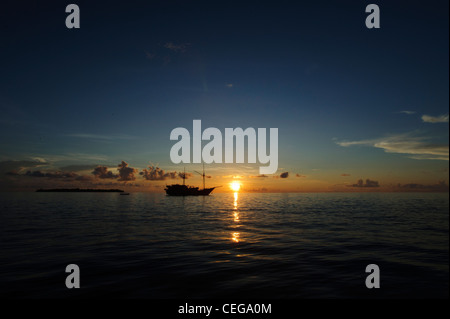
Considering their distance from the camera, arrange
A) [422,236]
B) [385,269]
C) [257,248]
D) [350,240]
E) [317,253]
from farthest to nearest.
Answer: [422,236] < [350,240] < [257,248] < [317,253] < [385,269]

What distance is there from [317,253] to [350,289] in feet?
20.7

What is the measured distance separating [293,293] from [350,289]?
2.33 metres

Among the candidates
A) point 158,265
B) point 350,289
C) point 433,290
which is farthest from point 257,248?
point 433,290

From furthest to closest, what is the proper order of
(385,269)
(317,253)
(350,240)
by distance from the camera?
(350,240) < (317,253) < (385,269)

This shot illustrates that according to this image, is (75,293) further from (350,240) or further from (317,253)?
(350,240)

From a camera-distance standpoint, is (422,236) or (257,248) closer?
(257,248)

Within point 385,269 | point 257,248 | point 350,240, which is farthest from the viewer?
point 350,240

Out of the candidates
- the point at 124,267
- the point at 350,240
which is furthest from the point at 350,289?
the point at 350,240

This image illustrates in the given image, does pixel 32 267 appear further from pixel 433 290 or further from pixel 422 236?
pixel 422 236

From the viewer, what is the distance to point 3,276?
12172mm

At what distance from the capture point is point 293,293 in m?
9.89

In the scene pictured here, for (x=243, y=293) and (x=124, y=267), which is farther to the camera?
(x=124, y=267)

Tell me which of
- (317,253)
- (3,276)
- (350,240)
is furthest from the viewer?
Answer: (350,240)

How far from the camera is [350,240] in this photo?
21188 millimetres
